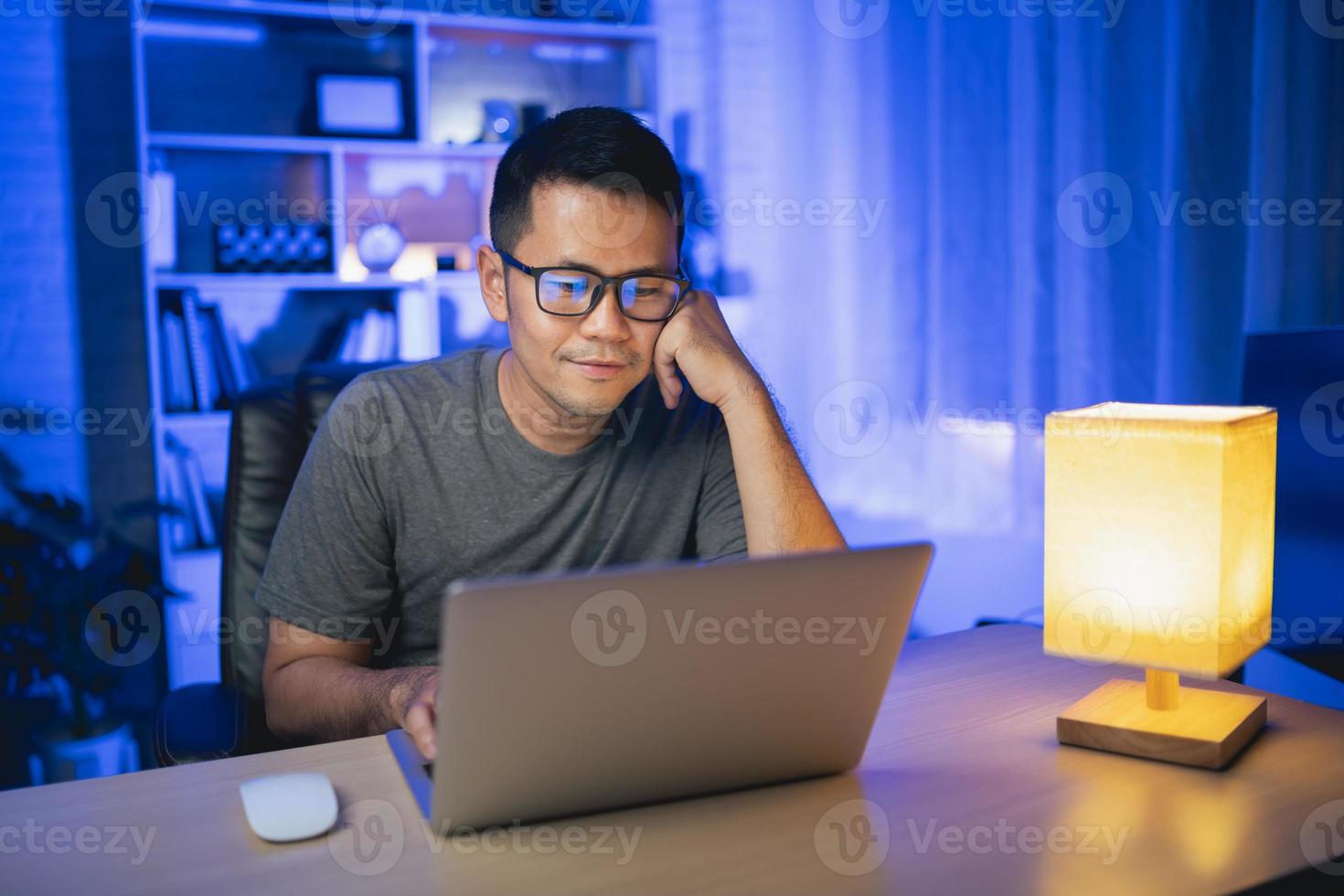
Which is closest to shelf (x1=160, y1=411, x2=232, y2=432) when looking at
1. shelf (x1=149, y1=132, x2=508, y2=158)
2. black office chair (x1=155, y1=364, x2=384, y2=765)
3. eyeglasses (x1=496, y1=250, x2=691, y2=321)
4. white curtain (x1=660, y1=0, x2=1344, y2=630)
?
shelf (x1=149, y1=132, x2=508, y2=158)

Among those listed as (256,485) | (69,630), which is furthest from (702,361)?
(69,630)

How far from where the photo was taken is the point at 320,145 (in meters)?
2.87

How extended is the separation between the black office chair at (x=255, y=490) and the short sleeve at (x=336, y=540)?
0.31 feet

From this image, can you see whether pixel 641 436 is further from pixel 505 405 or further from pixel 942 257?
pixel 942 257

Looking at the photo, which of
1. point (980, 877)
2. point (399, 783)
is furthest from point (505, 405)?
point (980, 877)

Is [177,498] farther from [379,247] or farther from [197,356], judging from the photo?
[379,247]

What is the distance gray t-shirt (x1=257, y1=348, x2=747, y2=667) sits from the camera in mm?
1394

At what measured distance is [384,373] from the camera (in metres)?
1.53

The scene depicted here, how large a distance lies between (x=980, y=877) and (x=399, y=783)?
458 millimetres

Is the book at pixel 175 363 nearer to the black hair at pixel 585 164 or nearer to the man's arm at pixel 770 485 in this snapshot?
the black hair at pixel 585 164

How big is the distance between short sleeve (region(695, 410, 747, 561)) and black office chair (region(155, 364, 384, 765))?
1.71 ft

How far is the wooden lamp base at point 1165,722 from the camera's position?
3.11ft

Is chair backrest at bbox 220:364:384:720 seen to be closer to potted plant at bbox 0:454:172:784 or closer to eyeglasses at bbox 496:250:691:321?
eyeglasses at bbox 496:250:691:321

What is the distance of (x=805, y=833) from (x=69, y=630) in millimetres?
2132
